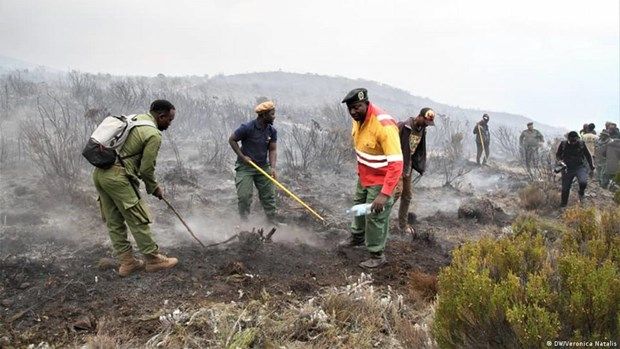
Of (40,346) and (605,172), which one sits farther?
(605,172)

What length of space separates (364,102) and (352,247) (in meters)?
1.60

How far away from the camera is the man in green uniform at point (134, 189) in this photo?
372 cm

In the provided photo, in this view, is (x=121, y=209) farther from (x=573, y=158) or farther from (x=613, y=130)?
(x=613, y=130)

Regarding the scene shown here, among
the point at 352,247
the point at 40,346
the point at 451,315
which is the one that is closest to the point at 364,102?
the point at 352,247

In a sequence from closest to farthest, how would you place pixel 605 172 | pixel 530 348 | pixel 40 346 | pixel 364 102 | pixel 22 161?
pixel 530 348
pixel 40 346
pixel 364 102
pixel 22 161
pixel 605 172

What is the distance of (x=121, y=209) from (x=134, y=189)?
0.63ft

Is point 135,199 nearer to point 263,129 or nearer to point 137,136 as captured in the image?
point 137,136

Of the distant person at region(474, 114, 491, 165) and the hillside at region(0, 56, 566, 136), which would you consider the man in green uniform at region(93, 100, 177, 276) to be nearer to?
the distant person at region(474, 114, 491, 165)

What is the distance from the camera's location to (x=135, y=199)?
379cm

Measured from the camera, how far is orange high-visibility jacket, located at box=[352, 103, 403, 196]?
3.98 metres

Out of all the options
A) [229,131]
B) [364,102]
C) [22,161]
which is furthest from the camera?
[229,131]

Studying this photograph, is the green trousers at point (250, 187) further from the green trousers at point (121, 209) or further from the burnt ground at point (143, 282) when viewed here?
the green trousers at point (121, 209)

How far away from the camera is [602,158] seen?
999 cm

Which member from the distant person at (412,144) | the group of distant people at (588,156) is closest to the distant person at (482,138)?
the group of distant people at (588,156)
